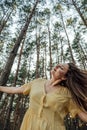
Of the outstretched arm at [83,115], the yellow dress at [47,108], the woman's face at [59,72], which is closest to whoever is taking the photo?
the yellow dress at [47,108]

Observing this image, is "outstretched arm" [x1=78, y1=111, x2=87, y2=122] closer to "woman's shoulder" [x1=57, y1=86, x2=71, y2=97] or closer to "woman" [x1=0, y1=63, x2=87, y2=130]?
"woman" [x1=0, y1=63, x2=87, y2=130]

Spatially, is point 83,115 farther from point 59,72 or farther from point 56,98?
point 59,72

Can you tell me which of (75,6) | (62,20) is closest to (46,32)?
(62,20)

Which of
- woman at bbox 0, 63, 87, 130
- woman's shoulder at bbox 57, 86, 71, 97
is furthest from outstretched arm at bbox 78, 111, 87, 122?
woman's shoulder at bbox 57, 86, 71, 97

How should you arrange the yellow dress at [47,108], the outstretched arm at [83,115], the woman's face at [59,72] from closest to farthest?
the yellow dress at [47,108] → the outstretched arm at [83,115] → the woman's face at [59,72]

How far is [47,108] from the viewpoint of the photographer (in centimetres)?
206

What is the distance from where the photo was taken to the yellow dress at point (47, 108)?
1964 millimetres

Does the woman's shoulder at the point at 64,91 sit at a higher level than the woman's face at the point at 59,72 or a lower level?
lower

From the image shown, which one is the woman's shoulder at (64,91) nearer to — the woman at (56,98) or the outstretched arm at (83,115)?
the woman at (56,98)

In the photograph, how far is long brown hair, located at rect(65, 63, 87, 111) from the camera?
217 centimetres

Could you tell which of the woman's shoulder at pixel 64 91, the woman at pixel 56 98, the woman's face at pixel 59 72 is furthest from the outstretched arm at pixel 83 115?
the woman's face at pixel 59 72

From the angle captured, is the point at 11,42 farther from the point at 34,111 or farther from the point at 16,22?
the point at 34,111

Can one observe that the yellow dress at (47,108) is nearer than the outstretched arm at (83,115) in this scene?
Yes

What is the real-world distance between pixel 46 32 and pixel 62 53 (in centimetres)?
384
